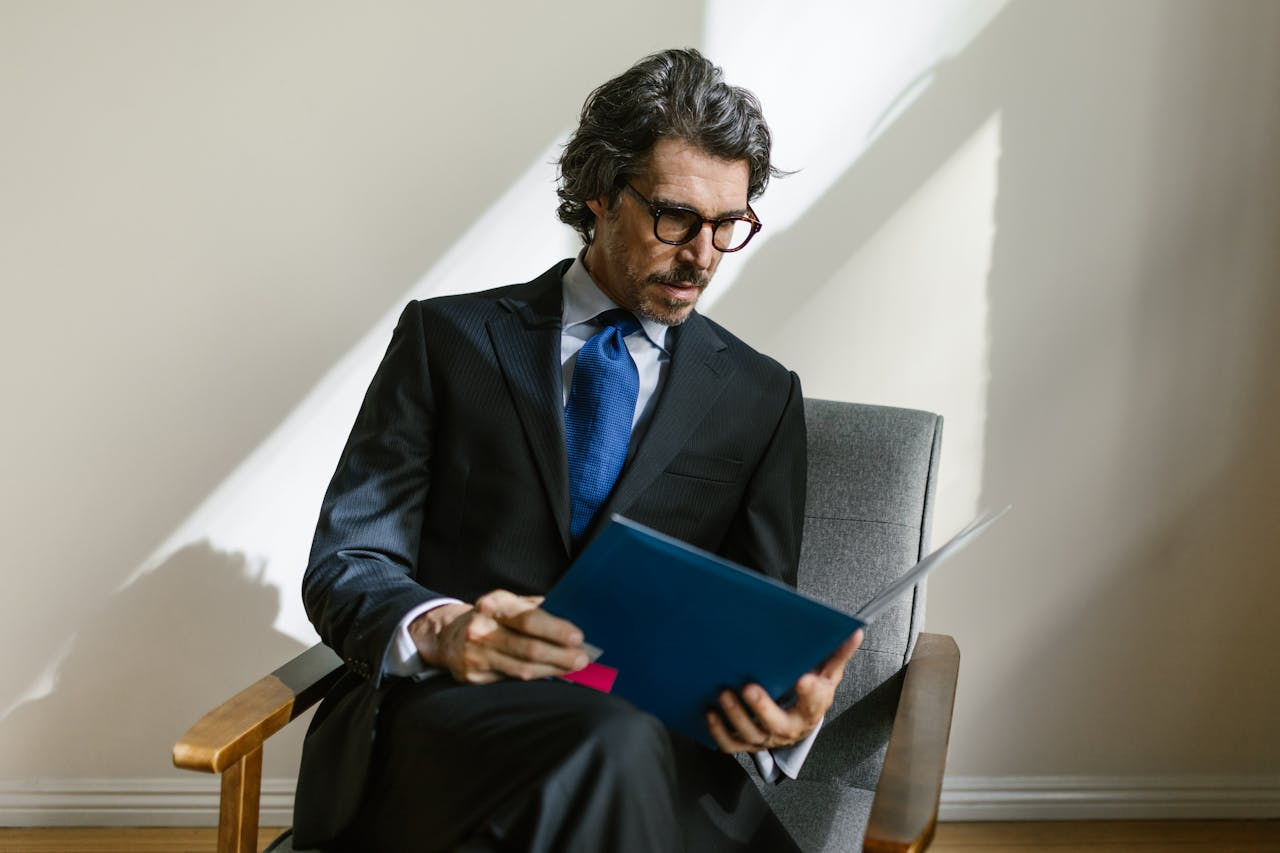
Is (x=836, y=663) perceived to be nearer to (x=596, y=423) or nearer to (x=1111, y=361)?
(x=596, y=423)

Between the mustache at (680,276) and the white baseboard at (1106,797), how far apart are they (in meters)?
1.34

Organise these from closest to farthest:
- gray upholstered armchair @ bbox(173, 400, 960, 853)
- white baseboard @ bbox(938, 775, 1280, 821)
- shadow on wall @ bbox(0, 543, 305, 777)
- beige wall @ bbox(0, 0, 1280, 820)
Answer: gray upholstered armchair @ bbox(173, 400, 960, 853), beige wall @ bbox(0, 0, 1280, 820), shadow on wall @ bbox(0, 543, 305, 777), white baseboard @ bbox(938, 775, 1280, 821)

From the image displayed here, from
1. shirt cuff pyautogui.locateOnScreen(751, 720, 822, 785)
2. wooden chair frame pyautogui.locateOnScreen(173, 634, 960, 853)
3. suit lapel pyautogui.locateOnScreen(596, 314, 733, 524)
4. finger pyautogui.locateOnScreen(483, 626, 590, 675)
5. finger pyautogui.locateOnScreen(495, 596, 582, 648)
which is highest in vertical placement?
suit lapel pyautogui.locateOnScreen(596, 314, 733, 524)

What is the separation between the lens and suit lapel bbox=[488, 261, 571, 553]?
152cm

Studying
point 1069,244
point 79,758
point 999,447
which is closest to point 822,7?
point 1069,244

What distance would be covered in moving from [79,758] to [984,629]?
5.66ft

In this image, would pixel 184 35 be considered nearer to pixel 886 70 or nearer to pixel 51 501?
pixel 51 501

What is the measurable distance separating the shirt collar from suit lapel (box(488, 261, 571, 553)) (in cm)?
3

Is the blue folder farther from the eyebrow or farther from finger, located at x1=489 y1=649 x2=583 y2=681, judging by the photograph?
the eyebrow

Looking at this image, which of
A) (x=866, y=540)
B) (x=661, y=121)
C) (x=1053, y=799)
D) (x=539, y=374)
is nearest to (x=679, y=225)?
(x=661, y=121)

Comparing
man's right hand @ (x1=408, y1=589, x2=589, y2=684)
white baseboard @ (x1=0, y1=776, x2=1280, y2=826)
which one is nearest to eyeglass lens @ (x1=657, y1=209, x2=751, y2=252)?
man's right hand @ (x1=408, y1=589, x2=589, y2=684)

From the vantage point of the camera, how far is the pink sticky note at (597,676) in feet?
4.21

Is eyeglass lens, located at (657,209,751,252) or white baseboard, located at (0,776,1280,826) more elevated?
eyeglass lens, located at (657,209,751,252)

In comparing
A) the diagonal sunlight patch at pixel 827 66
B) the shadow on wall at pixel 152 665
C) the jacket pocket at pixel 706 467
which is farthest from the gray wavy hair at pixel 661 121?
the shadow on wall at pixel 152 665
